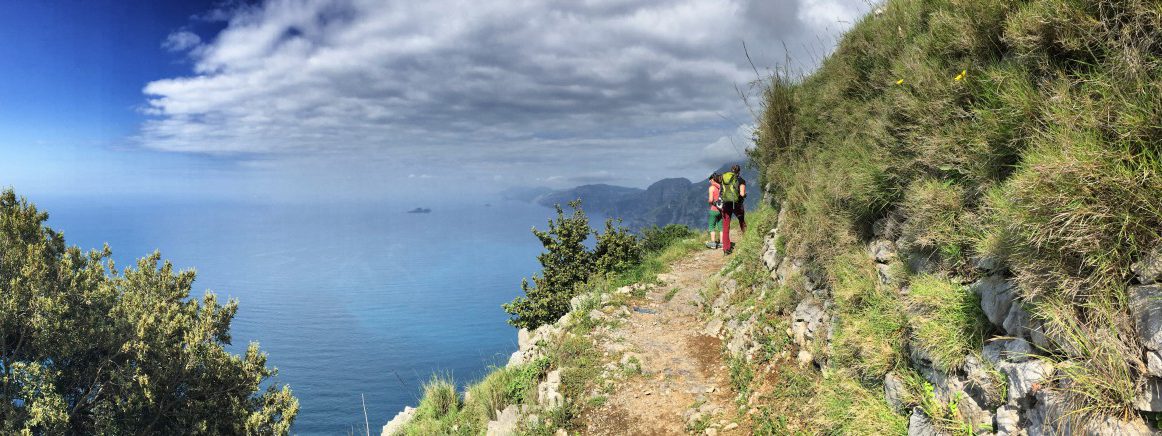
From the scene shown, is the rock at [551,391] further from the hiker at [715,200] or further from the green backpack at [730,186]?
the hiker at [715,200]

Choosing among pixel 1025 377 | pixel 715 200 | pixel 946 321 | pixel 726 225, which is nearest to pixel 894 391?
pixel 946 321

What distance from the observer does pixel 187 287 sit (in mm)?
32969

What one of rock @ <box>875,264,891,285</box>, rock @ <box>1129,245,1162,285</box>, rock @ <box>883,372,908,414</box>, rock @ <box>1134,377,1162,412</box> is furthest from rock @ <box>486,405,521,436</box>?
rock @ <box>1129,245,1162,285</box>

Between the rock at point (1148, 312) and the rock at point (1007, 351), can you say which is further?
the rock at point (1007, 351)

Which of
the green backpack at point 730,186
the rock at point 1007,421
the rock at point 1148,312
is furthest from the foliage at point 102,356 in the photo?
the rock at point 1148,312

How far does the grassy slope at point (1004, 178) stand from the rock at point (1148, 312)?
0.26 ft

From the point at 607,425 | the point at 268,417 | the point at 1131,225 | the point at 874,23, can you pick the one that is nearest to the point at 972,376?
the point at 1131,225

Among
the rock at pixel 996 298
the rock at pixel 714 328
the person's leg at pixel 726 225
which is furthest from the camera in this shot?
the person's leg at pixel 726 225

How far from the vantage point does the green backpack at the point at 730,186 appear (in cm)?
1565

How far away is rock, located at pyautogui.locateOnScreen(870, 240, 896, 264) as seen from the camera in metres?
6.34

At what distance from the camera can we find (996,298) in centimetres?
423

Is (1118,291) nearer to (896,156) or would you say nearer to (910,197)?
(910,197)

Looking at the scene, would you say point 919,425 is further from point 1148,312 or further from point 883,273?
point 1148,312

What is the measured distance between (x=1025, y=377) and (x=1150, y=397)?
2.56 feet
